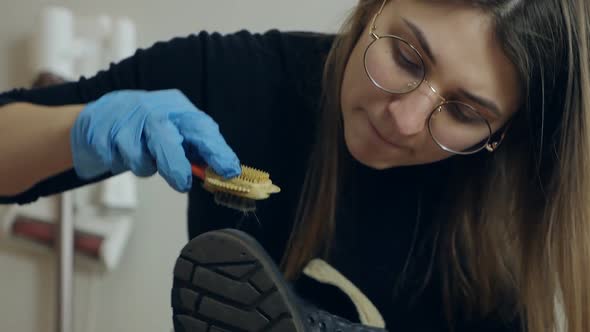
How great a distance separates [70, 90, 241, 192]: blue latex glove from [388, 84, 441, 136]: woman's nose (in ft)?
0.52

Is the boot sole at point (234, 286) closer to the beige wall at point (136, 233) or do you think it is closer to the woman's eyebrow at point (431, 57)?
the woman's eyebrow at point (431, 57)

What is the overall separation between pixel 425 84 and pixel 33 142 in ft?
1.24

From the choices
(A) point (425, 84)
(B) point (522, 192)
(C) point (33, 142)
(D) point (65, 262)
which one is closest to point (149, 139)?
(C) point (33, 142)

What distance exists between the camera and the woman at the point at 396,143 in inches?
23.2

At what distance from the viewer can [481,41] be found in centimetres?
58

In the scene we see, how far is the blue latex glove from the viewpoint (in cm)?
54

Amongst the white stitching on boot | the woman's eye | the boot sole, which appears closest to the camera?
the boot sole

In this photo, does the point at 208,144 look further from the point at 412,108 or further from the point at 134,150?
the point at 412,108

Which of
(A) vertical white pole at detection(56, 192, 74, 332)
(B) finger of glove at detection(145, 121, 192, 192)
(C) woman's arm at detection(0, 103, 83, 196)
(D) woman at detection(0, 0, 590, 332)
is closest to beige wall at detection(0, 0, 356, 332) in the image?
(A) vertical white pole at detection(56, 192, 74, 332)

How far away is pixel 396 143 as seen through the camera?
25.6 inches

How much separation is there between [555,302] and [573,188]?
16 centimetres

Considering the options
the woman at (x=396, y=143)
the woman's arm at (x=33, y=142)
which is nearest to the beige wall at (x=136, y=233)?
the woman at (x=396, y=143)

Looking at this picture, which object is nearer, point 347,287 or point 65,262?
point 347,287

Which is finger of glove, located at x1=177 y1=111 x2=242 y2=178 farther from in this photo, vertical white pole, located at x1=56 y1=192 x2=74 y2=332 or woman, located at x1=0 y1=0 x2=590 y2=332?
vertical white pole, located at x1=56 y1=192 x2=74 y2=332
